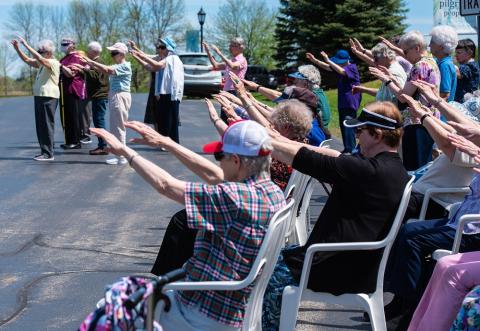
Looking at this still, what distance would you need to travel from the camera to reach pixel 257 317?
153 inches

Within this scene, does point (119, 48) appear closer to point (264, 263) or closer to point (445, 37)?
point (445, 37)

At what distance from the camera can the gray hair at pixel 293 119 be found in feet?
17.8

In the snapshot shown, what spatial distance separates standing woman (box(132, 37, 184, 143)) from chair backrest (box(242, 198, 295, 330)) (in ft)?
32.1

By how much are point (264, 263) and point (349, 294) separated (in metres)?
0.93

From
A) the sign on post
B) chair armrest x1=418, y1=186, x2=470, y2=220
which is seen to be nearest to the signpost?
the sign on post

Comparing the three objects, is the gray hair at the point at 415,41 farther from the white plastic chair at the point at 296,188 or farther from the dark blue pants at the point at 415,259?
the dark blue pants at the point at 415,259

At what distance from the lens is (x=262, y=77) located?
4612 cm

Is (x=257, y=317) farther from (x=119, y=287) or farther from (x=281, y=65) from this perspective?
(x=281, y=65)

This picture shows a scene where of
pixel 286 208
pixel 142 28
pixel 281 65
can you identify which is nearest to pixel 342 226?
pixel 286 208

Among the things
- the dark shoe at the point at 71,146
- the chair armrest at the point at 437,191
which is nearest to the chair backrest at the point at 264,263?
the chair armrest at the point at 437,191

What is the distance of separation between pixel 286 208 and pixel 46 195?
695 centimetres

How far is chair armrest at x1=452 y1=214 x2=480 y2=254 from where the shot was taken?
4609mm

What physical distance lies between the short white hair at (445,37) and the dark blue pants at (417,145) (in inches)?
31.4

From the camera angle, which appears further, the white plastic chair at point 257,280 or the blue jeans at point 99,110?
the blue jeans at point 99,110
